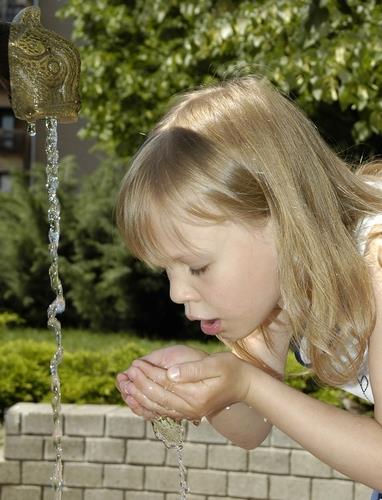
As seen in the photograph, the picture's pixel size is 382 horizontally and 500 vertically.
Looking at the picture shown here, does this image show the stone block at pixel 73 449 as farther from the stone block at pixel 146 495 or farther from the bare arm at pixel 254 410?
the bare arm at pixel 254 410

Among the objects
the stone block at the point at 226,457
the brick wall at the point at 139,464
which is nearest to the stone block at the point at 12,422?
the brick wall at the point at 139,464

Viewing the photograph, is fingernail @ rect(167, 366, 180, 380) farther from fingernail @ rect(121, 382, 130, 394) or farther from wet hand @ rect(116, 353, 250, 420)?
fingernail @ rect(121, 382, 130, 394)

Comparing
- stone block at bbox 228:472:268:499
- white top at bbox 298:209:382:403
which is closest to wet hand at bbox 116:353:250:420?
white top at bbox 298:209:382:403

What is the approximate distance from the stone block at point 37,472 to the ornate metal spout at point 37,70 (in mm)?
2397

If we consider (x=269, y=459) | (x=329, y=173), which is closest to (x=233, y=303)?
(x=329, y=173)

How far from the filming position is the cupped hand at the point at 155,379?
200 centimetres

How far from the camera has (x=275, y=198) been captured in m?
2.17

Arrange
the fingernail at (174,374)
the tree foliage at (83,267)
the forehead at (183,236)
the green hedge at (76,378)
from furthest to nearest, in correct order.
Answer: the tree foliage at (83,267) → the green hedge at (76,378) → the forehead at (183,236) → the fingernail at (174,374)

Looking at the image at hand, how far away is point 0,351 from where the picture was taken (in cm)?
531

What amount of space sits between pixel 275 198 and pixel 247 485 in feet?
7.25

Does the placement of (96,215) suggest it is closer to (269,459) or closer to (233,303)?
(269,459)

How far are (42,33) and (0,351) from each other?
332 cm

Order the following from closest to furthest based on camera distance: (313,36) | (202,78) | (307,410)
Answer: (307,410), (313,36), (202,78)

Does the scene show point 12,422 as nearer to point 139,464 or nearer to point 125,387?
point 139,464
